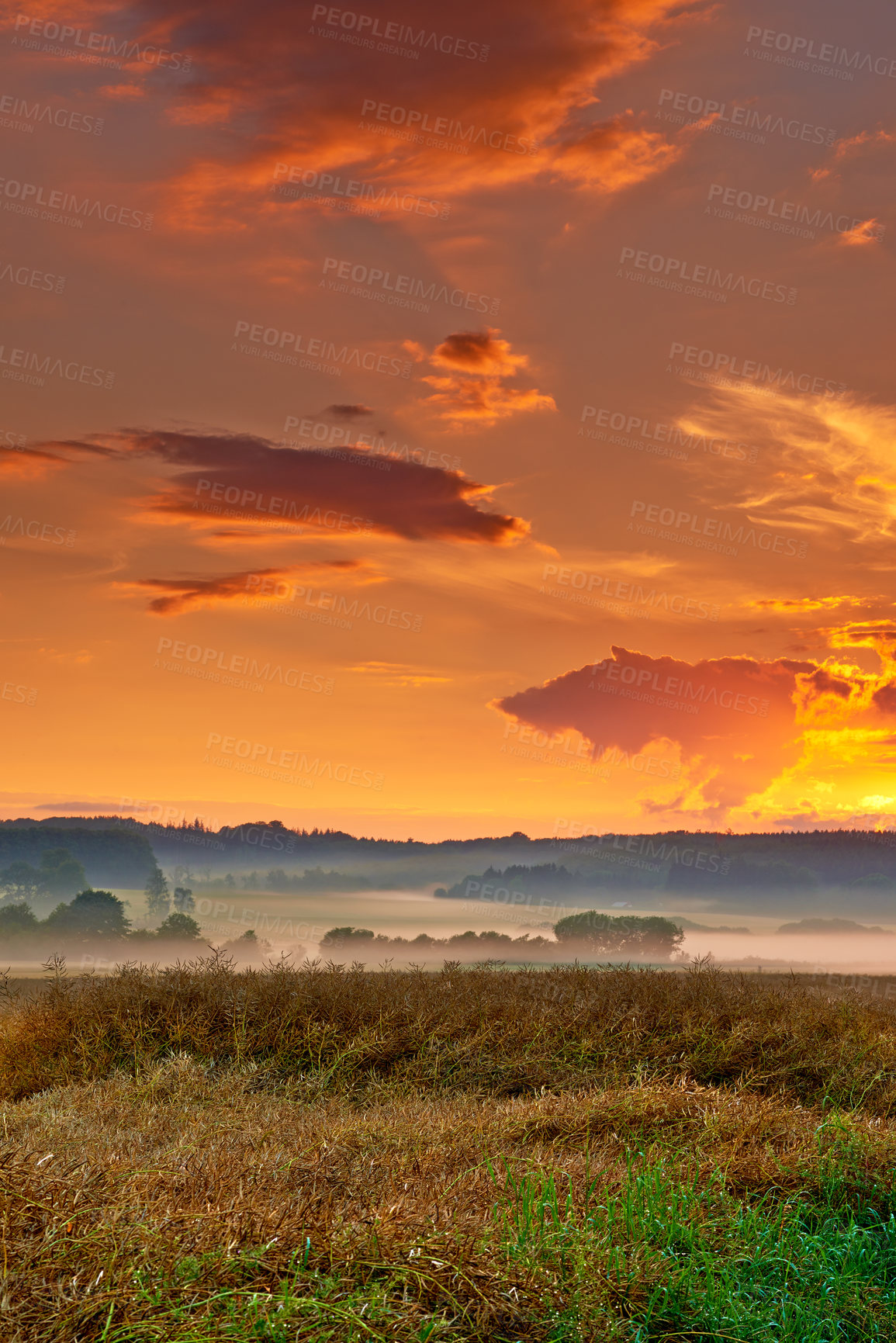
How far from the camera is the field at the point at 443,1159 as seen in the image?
364 cm

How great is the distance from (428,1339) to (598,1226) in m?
1.85

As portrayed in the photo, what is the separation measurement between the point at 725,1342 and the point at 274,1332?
2060mm

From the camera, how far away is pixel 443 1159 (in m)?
6.18

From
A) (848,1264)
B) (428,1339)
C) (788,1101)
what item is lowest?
(788,1101)

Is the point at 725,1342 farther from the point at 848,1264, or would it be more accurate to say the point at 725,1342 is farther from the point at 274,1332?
the point at 274,1332

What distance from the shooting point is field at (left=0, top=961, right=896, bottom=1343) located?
3639 millimetres

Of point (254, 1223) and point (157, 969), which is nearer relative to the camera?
point (254, 1223)

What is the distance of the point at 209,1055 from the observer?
→ 1036cm

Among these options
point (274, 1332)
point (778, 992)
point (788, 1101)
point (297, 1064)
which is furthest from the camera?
point (778, 992)

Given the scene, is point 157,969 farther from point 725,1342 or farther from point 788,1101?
point 725,1342

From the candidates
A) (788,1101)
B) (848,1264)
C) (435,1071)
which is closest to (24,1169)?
(848,1264)

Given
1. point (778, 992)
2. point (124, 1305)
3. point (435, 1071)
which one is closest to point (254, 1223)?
point (124, 1305)

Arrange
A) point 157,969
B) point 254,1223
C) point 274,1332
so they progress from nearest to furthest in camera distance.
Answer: point 274,1332
point 254,1223
point 157,969

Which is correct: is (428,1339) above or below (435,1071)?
above
